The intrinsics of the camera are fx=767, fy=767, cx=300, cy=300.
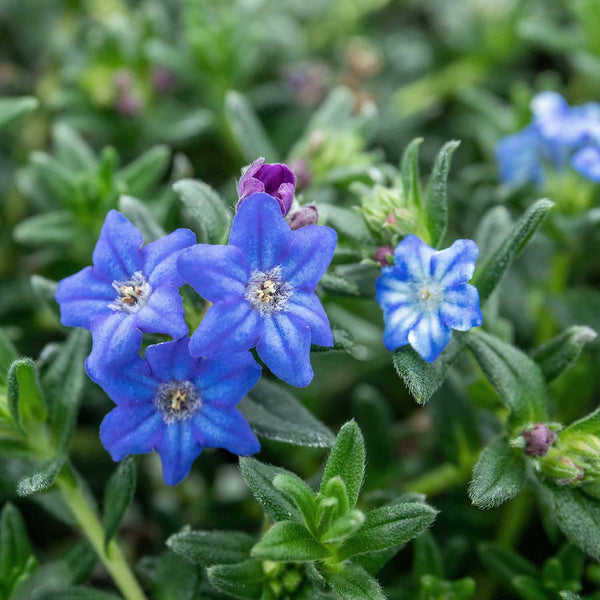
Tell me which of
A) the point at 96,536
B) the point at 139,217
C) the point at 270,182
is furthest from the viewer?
the point at 139,217

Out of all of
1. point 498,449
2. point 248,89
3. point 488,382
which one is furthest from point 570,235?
point 248,89

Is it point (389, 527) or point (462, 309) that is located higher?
point (462, 309)

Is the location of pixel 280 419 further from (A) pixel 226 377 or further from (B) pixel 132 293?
(B) pixel 132 293

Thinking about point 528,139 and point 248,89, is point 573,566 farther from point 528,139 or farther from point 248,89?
point 248,89

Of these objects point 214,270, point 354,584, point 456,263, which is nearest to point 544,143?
point 456,263

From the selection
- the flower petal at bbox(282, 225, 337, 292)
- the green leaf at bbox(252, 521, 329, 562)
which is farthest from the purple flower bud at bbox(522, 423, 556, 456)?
the flower petal at bbox(282, 225, 337, 292)
